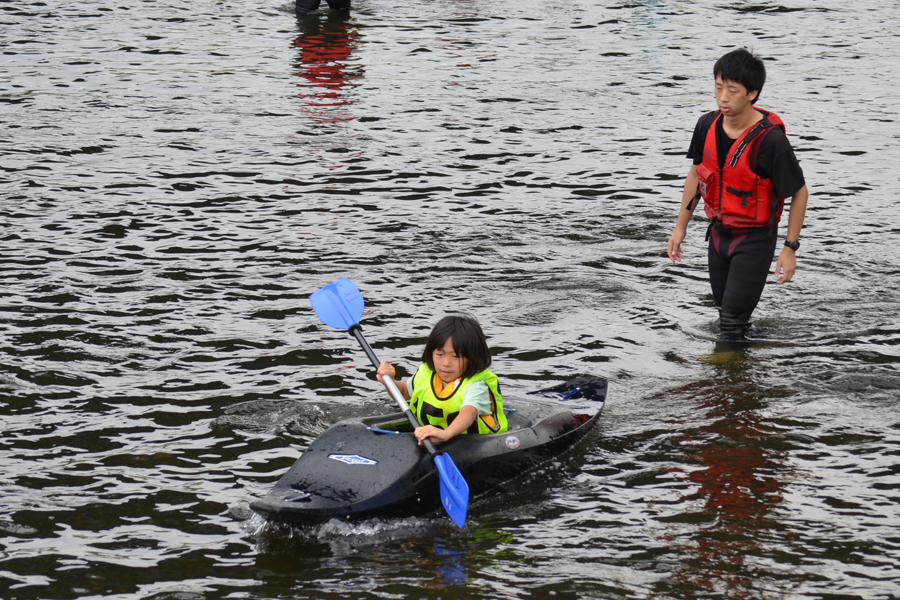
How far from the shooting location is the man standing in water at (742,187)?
583 cm

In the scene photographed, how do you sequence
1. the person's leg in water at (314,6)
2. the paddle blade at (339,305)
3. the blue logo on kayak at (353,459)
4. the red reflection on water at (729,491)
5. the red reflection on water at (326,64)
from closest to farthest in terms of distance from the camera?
the red reflection on water at (729,491)
the blue logo on kayak at (353,459)
the paddle blade at (339,305)
the red reflection on water at (326,64)
the person's leg in water at (314,6)

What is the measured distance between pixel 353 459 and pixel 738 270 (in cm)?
277

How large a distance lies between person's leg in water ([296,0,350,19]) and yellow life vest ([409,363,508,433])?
638 inches

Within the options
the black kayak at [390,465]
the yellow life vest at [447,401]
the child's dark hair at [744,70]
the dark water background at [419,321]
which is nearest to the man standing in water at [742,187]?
the child's dark hair at [744,70]

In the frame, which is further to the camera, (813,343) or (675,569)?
(813,343)

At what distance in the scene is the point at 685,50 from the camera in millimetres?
17875

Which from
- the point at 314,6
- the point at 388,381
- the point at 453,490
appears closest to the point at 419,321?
the point at 388,381

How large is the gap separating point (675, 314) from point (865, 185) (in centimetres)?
413

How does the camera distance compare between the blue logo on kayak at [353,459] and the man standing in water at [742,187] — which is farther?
the man standing in water at [742,187]

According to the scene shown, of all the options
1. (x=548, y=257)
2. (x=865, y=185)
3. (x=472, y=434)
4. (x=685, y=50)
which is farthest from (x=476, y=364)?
(x=685, y=50)

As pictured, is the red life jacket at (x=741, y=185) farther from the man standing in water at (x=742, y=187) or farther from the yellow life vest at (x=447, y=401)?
the yellow life vest at (x=447, y=401)

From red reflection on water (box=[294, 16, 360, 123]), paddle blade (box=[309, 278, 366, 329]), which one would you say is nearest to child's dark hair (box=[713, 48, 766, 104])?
paddle blade (box=[309, 278, 366, 329])

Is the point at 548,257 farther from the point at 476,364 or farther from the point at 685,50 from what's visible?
the point at 685,50

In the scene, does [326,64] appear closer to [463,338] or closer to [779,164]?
[779,164]
